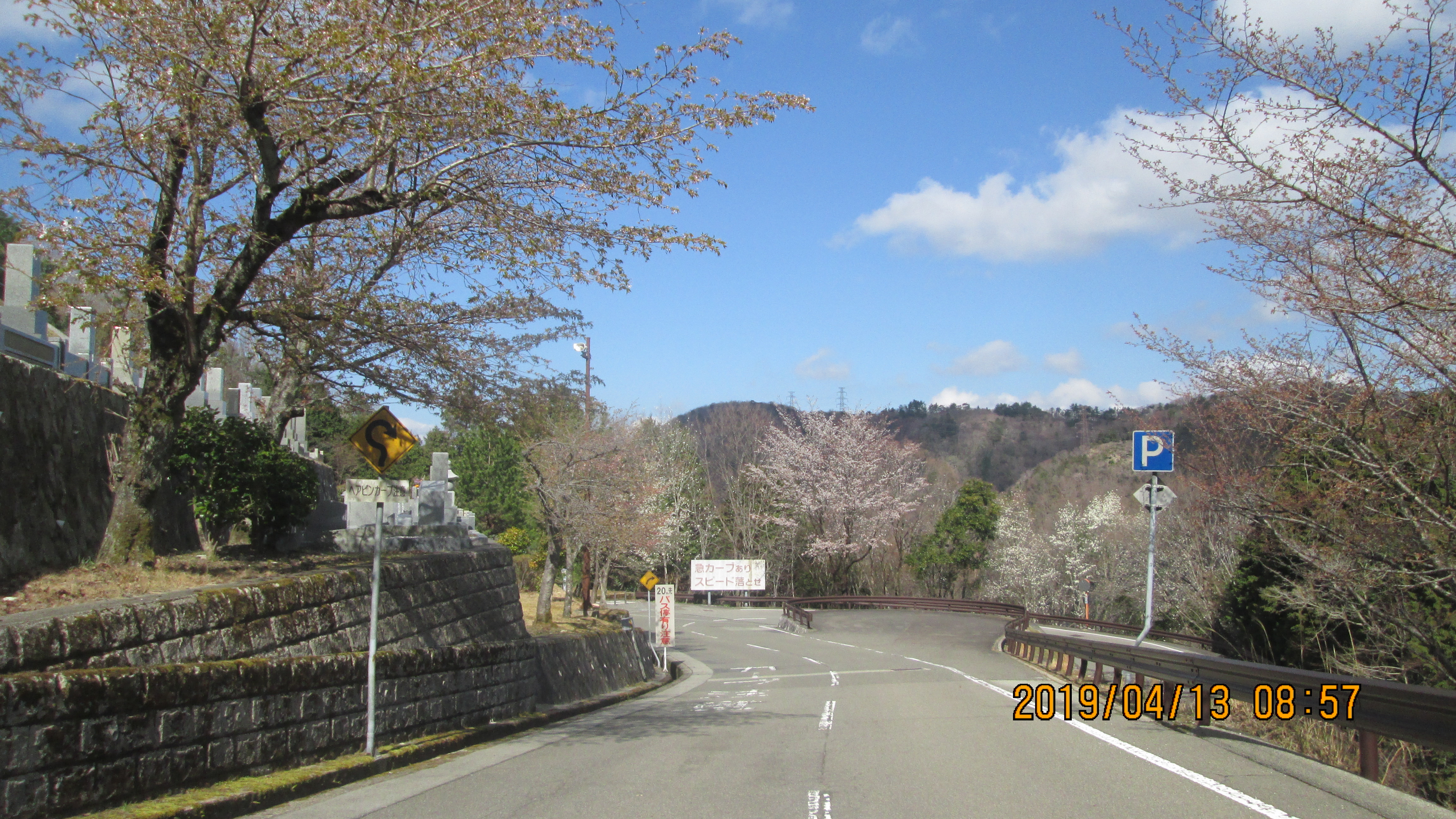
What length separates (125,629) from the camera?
281 inches

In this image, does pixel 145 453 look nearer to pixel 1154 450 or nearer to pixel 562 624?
pixel 1154 450

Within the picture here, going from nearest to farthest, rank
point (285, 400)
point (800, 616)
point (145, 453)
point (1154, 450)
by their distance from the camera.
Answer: point (145, 453), point (1154, 450), point (285, 400), point (800, 616)

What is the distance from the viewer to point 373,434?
375 inches

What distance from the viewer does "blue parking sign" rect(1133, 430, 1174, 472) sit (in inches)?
483

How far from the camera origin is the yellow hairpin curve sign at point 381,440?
9445 mm

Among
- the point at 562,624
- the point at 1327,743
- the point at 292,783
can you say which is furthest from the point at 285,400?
the point at 562,624

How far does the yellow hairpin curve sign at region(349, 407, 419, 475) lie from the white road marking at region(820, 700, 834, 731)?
6.06 m

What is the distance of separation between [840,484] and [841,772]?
47.2m

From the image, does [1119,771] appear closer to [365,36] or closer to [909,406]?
[365,36]

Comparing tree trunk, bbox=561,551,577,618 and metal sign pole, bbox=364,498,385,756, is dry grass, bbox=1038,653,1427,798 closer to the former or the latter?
metal sign pole, bbox=364,498,385,756

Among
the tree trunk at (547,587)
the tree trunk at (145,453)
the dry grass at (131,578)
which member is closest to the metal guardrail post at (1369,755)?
the dry grass at (131,578)

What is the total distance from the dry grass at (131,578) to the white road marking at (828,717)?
653 cm

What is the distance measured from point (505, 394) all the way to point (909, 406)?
18197 centimetres

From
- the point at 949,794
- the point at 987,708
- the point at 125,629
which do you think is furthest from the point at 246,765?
the point at 987,708
